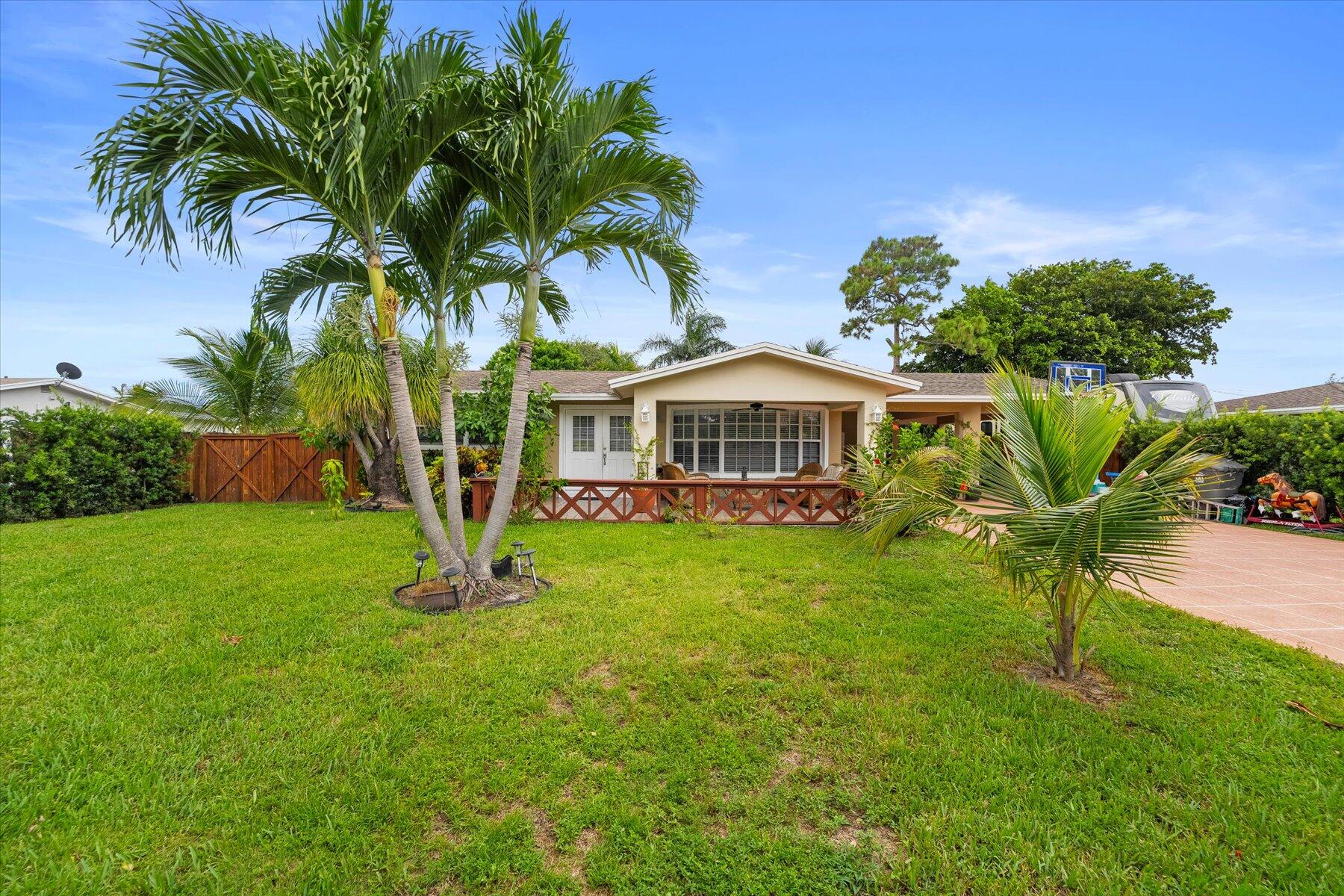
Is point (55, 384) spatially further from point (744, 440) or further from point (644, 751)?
point (644, 751)

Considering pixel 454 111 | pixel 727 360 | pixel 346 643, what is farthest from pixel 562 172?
pixel 727 360

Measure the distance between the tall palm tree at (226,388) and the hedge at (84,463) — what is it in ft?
8.22

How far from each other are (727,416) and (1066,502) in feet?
37.0

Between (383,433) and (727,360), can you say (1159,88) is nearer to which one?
(727,360)

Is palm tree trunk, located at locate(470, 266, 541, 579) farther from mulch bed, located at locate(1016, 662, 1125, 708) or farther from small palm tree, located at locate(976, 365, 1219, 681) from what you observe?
mulch bed, located at locate(1016, 662, 1125, 708)

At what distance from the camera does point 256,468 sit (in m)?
13.4

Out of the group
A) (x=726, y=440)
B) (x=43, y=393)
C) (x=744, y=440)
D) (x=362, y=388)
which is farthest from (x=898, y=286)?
(x=43, y=393)

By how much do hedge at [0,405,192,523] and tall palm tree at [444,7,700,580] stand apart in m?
10.9

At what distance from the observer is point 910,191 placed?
19719mm

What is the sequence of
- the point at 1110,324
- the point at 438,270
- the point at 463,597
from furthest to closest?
the point at 1110,324, the point at 438,270, the point at 463,597

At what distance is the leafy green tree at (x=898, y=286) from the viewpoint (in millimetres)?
→ 29297

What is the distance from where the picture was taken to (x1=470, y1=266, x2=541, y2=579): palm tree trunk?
18.7ft

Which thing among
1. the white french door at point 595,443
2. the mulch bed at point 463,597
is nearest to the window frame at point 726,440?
the white french door at point 595,443

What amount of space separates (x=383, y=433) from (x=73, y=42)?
7269 millimetres
